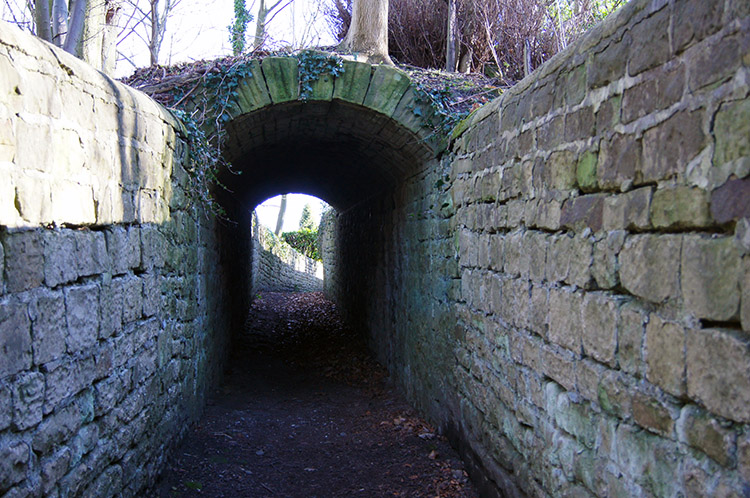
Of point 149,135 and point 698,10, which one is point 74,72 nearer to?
point 149,135

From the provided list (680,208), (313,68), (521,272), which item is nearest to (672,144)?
(680,208)

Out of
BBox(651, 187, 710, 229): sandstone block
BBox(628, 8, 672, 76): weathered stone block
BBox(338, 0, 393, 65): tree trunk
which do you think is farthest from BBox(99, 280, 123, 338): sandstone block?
BBox(338, 0, 393, 65): tree trunk

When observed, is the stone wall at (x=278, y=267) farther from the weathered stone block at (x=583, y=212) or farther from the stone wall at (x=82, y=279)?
the weathered stone block at (x=583, y=212)

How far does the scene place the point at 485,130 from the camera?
411 centimetres

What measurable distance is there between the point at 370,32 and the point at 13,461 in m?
6.16

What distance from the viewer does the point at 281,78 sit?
530cm

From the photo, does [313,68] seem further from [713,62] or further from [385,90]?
[713,62]

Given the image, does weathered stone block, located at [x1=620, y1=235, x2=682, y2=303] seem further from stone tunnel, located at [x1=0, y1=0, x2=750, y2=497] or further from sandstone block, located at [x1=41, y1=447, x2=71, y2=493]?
sandstone block, located at [x1=41, y1=447, x2=71, y2=493]

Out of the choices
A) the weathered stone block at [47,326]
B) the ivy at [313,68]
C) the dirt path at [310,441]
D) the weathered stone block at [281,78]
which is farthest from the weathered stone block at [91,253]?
the ivy at [313,68]

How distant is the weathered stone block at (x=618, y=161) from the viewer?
2215 millimetres

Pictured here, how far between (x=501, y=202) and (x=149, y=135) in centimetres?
234

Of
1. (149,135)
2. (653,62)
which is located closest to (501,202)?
(653,62)

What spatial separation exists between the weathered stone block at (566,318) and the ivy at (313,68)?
3.40 metres

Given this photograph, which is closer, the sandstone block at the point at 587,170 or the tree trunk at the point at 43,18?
the sandstone block at the point at 587,170
